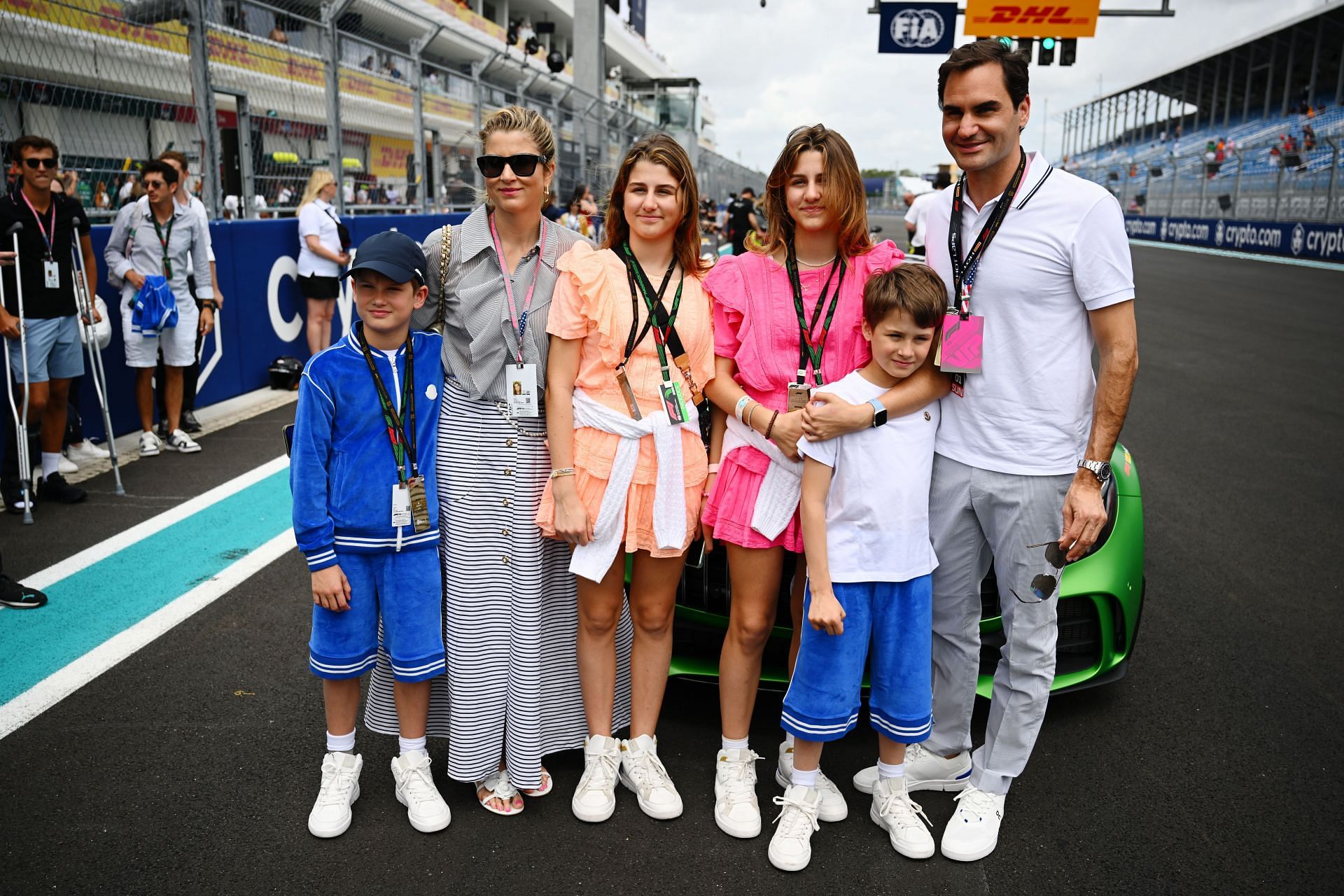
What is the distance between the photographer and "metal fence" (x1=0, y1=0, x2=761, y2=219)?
6.12 meters

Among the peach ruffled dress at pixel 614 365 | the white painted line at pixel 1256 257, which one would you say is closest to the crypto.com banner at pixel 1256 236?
the white painted line at pixel 1256 257

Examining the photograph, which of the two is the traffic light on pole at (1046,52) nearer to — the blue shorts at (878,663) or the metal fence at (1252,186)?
the metal fence at (1252,186)

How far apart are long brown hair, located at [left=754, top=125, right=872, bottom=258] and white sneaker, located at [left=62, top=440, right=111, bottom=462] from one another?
5.36 metres

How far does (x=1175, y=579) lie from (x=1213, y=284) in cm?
1637

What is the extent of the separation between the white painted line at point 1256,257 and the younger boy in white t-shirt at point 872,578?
72.6 feet

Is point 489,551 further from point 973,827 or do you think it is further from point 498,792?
point 973,827

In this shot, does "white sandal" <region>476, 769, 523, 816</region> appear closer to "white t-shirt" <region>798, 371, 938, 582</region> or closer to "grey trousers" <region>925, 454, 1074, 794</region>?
"white t-shirt" <region>798, 371, 938, 582</region>

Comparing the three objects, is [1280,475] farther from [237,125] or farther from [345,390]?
[237,125]

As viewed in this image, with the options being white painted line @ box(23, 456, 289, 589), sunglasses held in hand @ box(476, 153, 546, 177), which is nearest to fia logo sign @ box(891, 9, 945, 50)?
white painted line @ box(23, 456, 289, 589)

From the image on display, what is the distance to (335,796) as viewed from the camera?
2682 millimetres

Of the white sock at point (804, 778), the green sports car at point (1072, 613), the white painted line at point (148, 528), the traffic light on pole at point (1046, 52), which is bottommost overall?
the white painted line at point (148, 528)

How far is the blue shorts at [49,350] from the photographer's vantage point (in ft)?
17.7

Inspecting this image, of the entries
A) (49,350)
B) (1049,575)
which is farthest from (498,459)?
(49,350)

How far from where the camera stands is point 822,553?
2568 millimetres
